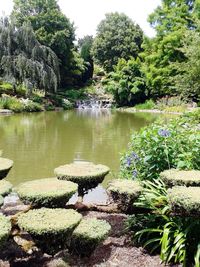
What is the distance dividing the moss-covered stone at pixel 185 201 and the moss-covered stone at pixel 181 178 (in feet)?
0.99

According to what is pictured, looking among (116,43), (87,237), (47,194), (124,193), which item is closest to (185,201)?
(124,193)

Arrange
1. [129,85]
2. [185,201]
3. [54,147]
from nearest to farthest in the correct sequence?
1. [185,201]
2. [54,147]
3. [129,85]

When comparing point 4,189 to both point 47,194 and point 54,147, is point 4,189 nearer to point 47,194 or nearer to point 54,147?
point 47,194

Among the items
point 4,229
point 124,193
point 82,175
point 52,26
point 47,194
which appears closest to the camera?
point 4,229

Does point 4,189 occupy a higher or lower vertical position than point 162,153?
lower

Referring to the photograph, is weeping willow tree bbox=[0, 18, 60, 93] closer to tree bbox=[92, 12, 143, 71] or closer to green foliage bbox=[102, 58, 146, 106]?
green foliage bbox=[102, 58, 146, 106]

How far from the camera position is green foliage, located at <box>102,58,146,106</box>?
28156 millimetres

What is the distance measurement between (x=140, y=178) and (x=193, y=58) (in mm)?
9553

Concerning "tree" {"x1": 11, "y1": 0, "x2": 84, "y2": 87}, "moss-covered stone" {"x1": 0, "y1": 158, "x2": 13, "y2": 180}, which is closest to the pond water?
"moss-covered stone" {"x1": 0, "y1": 158, "x2": 13, "y2": 180}

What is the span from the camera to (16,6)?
109 ft

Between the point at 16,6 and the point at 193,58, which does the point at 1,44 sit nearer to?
the point at 16,6

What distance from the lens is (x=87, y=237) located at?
2.60 metres

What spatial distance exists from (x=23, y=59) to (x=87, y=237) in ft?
71.2

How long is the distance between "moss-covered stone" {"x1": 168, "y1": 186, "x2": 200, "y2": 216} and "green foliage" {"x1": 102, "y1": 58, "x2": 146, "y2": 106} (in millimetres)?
25295
